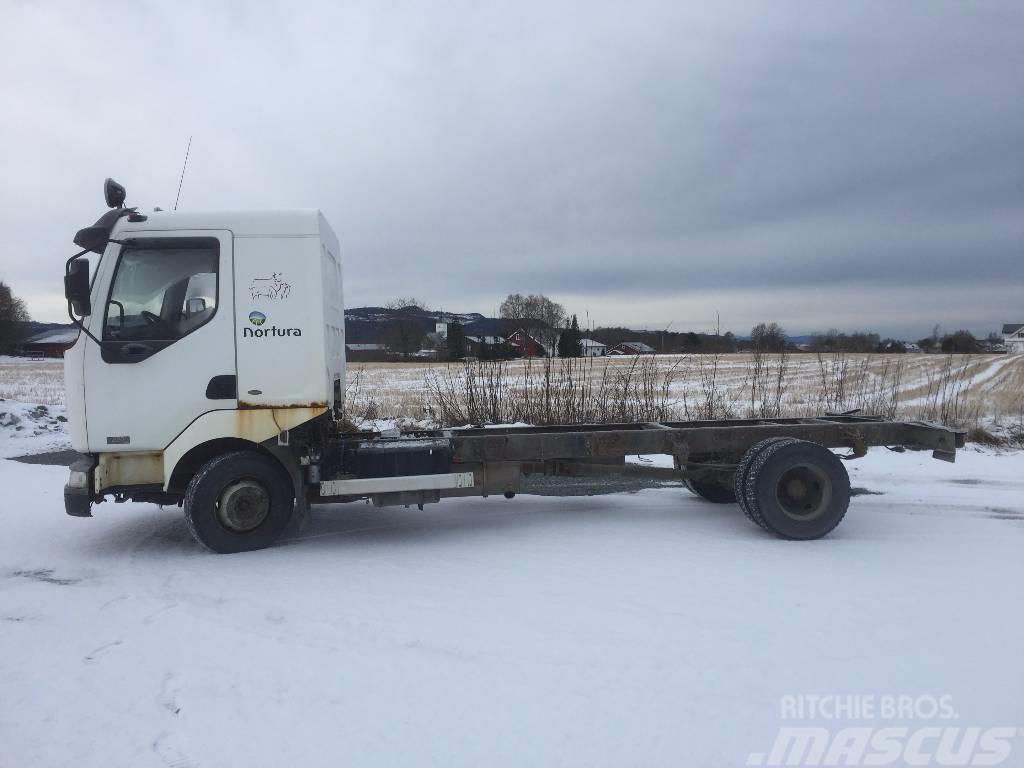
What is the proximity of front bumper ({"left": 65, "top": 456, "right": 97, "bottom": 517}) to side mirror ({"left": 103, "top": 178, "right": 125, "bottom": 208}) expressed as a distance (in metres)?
2.08

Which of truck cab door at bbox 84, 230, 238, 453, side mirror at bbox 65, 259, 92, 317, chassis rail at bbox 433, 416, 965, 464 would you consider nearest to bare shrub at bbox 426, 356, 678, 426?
chassis rail at bbox 433, 416, 965, 464

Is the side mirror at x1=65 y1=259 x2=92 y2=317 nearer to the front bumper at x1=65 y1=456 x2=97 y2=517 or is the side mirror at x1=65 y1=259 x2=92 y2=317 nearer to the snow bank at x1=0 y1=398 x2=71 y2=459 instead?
the front bumper at x1=65 y1=456 x2=97 y2=517

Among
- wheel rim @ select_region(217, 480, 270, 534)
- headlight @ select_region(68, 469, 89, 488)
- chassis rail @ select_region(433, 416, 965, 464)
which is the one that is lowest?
wheel rim @ select_region(217, 480, 270, 534)

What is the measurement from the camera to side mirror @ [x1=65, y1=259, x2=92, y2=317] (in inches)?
194

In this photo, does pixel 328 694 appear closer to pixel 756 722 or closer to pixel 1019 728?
pixel 756 722

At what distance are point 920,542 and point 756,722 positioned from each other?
350cm

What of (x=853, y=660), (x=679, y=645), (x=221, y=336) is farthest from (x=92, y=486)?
(x=853, y=660)

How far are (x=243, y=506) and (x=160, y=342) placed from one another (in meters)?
1.43

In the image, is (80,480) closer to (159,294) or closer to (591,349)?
(159,294)

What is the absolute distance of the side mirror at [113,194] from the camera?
5.46 meters

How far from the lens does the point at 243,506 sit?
18.0 ft

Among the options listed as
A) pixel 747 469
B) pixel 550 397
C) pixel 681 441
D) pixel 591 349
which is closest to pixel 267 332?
pixel 681 441

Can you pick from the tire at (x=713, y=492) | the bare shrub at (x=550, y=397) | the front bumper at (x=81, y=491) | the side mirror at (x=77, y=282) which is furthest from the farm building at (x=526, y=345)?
the side mirror at (x=77, y=282)

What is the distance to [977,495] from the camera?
7.37 meters
